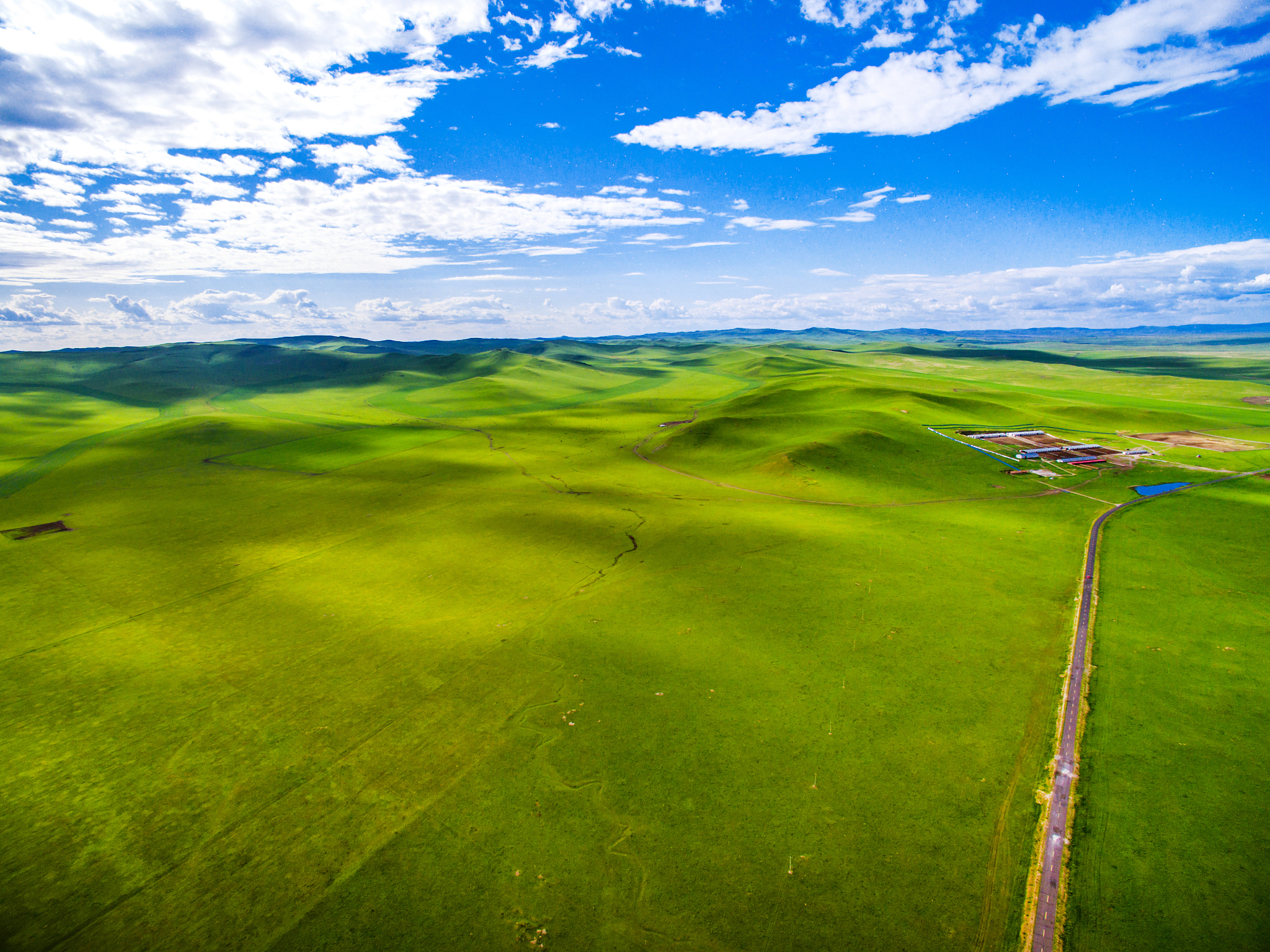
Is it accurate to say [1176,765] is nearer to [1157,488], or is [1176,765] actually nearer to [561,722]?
[561,722]

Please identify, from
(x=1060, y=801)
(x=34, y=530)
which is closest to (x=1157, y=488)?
(x=1060, y=801)

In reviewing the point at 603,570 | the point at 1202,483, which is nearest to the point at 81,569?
the point at 603,570

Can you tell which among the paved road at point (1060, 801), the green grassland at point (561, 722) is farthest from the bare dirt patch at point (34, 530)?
the paved road at point (1060, 801)

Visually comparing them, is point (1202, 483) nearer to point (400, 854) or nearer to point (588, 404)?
Answer: point (400, 854)

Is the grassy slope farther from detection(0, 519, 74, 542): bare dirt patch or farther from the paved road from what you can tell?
detection(0, 519, 74, 542): bare dirt patch

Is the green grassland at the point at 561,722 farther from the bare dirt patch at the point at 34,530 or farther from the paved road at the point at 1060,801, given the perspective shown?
the bare dirt patch at the point at 34,530

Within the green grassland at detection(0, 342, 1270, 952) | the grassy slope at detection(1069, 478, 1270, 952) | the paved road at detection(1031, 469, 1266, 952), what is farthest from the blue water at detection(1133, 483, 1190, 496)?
the paved road at detection(1031, 469, 1266, 952)
